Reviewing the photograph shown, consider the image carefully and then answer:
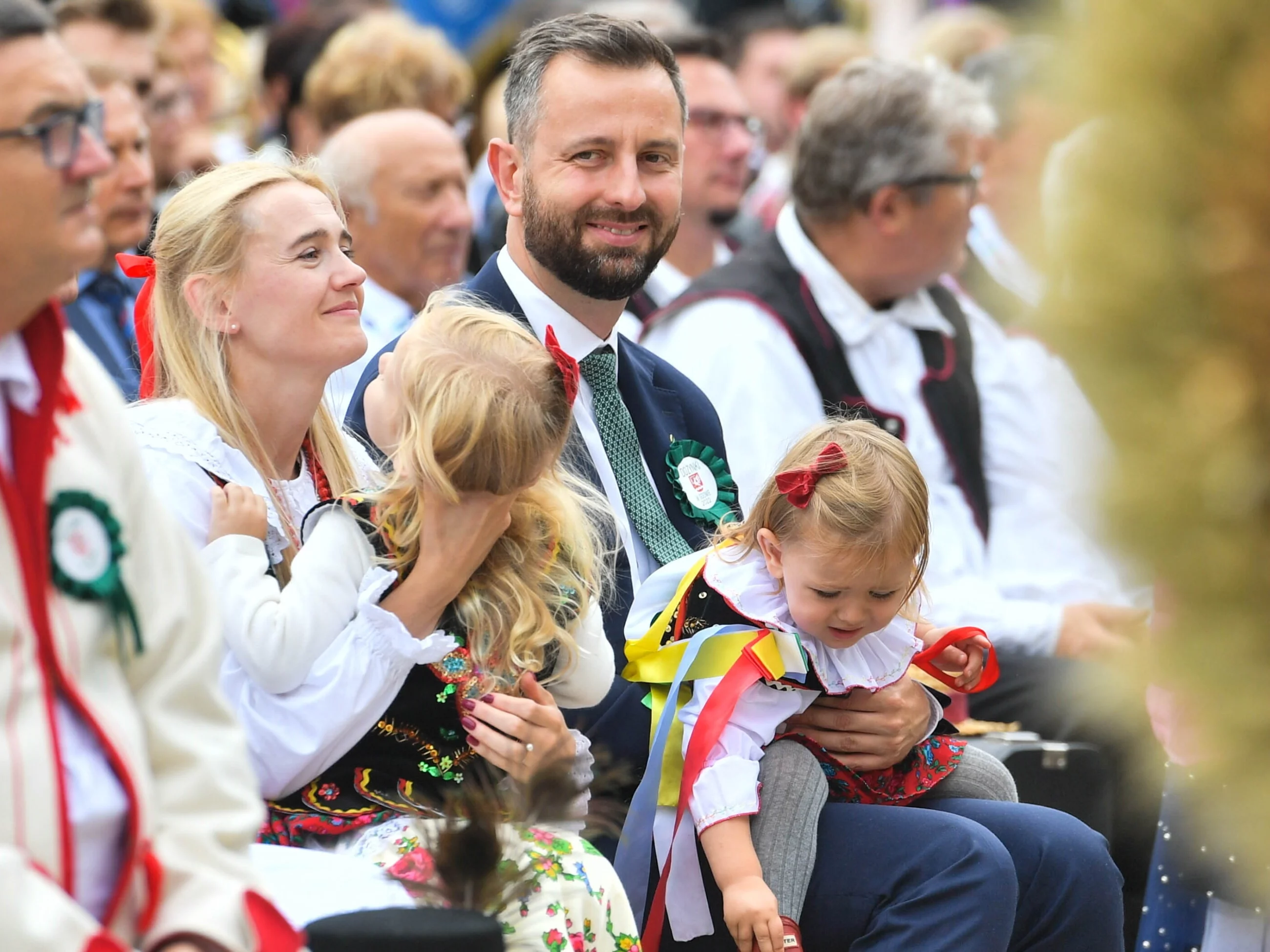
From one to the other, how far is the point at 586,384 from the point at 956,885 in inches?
49.2

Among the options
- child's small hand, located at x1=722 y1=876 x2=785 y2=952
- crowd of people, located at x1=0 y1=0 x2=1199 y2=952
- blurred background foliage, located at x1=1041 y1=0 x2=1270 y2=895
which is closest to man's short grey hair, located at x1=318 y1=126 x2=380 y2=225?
crowd of people, located at x1=0 y1=0 x2=1199 y2=952

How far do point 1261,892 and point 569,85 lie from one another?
8.24ft

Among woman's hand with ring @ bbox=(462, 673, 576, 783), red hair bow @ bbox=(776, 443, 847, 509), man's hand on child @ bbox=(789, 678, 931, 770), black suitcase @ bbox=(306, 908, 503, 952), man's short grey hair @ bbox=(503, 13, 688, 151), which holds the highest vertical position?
man's short grey hair @ bbox=(503, 13, 688, 151)

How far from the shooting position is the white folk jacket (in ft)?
5.28

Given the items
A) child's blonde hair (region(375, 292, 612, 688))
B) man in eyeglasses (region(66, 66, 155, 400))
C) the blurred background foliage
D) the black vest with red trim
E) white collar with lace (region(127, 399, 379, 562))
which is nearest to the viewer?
the blurred background foliage

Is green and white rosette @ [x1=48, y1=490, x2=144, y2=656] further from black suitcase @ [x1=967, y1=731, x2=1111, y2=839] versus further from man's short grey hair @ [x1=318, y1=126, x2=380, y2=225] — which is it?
man's short grey hair @ [x1=318, y1=126, x2=380, y2=225]

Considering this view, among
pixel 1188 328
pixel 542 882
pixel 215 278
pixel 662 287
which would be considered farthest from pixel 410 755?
pixel 662 287

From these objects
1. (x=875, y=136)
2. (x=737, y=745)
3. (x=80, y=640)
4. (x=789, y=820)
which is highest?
(x=875, y=136)

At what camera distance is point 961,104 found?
468 centimetres

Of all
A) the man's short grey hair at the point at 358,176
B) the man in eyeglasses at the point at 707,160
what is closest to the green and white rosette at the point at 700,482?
the man's short grey hair at the point at 358,176

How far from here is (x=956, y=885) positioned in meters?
2.59

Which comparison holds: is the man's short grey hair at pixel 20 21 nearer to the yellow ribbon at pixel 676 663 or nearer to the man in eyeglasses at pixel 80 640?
the man in eyeglasses at pixel 80 640

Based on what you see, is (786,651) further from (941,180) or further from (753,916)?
(941,180)

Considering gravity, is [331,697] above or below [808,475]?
below
